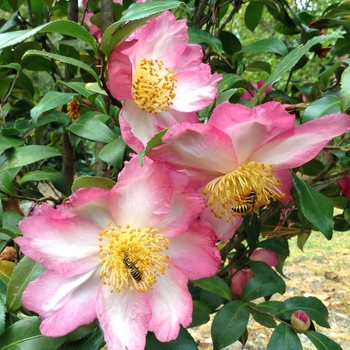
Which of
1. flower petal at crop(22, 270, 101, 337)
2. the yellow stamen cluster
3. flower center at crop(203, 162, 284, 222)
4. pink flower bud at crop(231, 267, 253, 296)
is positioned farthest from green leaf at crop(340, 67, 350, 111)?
pink flower bud at crop(231, 267, 253, 296)

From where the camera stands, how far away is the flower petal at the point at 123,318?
0.52 meters

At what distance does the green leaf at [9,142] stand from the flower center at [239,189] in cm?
39

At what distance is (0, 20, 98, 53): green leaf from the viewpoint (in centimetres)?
48

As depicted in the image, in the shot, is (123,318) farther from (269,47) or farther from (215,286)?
(269,47)

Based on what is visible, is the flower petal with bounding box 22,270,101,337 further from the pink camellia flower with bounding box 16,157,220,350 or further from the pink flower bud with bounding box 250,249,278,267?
the pink flower bud with bounding box 250,249,278,267

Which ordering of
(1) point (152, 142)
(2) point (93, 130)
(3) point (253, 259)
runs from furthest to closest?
1. (3) point (253, 259)
2. (2) point (93, 130)
3. (1) point (152, 142)

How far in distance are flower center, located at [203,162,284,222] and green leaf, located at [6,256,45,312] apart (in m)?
0.25

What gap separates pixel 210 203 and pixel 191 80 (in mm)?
210

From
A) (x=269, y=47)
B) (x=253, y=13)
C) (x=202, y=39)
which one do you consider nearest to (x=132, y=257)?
(x=202, y=39)

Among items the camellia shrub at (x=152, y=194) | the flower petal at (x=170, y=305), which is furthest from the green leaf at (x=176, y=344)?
the flower petal at (x=170, y=305)

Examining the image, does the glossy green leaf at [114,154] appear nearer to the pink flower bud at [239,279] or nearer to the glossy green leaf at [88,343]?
the glossy green leaf at [88,343]

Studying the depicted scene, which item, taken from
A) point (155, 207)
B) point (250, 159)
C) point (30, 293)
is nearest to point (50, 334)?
point (30, 293)

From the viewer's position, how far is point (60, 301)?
523 mm

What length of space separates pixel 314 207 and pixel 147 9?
0.38 m
